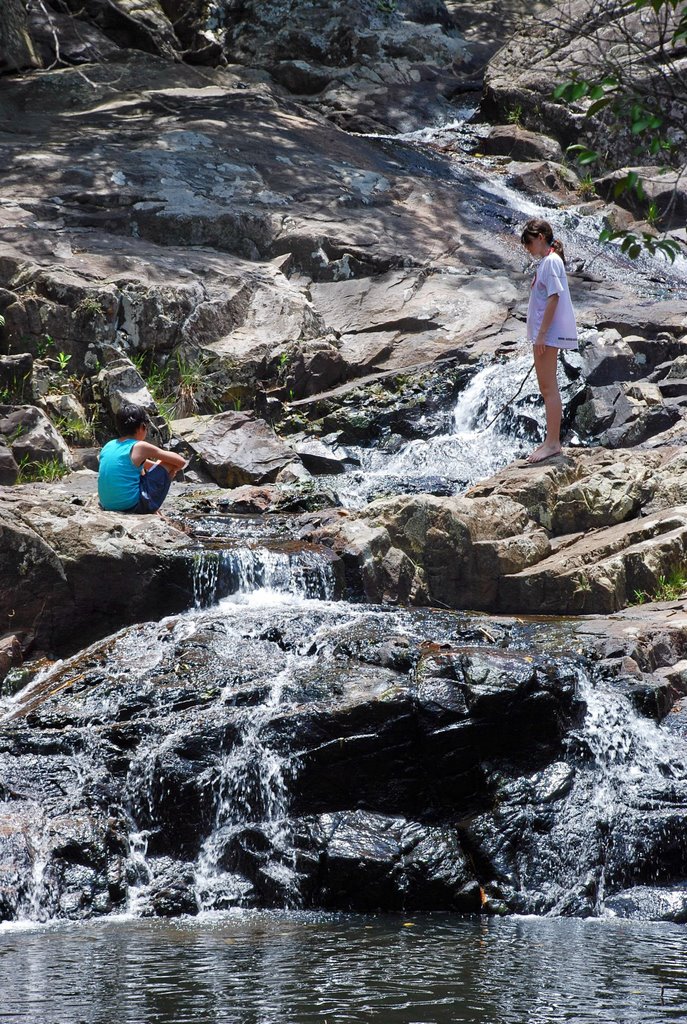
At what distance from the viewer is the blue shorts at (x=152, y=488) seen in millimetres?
8508

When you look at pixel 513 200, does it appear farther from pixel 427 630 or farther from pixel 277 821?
pixel 277 821

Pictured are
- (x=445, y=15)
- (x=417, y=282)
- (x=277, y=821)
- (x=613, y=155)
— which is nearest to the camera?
(x=277, y=821)

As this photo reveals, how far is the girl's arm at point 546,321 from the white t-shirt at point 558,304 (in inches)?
1.0

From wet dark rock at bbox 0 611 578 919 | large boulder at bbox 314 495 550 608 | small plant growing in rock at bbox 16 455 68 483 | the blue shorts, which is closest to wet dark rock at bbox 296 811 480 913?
wet dark rock at bbox 0 611 578 919

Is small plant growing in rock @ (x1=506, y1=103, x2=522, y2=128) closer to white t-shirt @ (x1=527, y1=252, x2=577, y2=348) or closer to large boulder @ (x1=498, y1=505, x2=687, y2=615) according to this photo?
white t-shirt @ (x1=527, y1=252, x2=577, y2=348)

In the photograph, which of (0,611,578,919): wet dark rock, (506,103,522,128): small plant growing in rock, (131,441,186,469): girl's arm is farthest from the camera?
(506,103,522,128): small plant growing in rock

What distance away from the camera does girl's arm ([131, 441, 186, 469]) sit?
8320 millimetres

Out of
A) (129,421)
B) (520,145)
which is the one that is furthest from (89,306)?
(520,145)

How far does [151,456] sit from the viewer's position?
27.5 feet

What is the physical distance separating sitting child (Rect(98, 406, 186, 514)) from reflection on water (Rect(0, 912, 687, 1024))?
3.78 meters

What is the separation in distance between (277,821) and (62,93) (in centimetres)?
1357

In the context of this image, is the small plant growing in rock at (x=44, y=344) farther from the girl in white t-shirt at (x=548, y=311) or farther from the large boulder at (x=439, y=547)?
the girl in white t-shirt at (x=548, y=311)

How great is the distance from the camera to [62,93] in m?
16.5

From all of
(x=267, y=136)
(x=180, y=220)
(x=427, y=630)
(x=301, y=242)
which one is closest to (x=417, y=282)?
(x=301, y=242)
